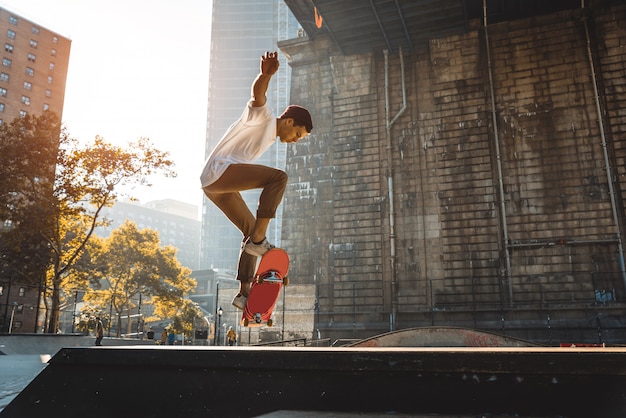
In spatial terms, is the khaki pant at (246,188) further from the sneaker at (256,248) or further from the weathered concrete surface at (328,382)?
the weathered concrete surface at (328,382)

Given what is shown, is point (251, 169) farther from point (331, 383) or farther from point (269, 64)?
point (331, 383)

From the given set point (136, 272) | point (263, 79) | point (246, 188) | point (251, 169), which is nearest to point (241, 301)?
point (246, 188)

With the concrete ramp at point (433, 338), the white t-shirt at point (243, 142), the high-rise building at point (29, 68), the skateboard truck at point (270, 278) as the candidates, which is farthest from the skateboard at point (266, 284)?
the high-rise building at point (29, 68)

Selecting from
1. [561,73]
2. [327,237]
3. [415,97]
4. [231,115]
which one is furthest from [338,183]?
[231,115]

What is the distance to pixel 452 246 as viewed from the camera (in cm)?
1802

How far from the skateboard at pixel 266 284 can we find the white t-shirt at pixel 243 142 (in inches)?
35.0

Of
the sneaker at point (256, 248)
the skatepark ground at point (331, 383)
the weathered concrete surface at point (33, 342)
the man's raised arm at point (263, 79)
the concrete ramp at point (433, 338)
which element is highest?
the man's raised arm at point (263, 79)

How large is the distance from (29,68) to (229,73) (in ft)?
217

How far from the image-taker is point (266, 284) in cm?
427

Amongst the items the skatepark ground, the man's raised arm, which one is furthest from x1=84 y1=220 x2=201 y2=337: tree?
the skatepark ground

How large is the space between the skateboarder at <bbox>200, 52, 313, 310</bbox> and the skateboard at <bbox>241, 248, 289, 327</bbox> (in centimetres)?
8

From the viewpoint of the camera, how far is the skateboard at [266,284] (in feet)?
13.8

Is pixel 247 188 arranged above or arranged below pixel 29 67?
below

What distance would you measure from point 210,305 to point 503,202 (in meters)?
66.3
